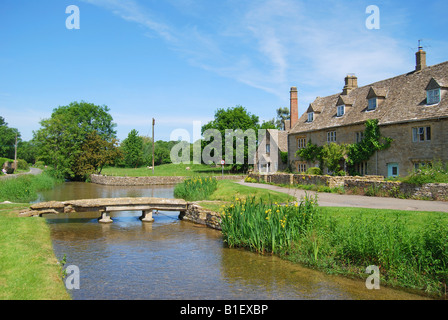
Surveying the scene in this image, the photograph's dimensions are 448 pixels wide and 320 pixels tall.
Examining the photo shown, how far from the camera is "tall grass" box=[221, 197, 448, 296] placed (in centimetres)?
847

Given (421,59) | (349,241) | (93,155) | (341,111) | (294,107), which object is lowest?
(349,241)

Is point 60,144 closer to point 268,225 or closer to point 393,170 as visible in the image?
point 393,170

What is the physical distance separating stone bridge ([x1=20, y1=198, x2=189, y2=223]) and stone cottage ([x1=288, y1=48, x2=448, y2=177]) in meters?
18.3

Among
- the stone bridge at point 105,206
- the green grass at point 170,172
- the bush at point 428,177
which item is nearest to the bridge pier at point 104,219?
the stone bridge at point 105,206

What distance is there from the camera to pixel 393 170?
91.3 ft

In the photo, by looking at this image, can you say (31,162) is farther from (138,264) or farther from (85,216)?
(138,264)

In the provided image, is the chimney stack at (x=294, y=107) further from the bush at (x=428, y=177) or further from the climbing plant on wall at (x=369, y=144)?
the bush at (x=428, y=177)

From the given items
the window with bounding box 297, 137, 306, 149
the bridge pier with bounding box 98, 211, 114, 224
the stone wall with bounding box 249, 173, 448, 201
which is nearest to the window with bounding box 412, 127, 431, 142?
the stone wall with bounding box 249, 173, 448, 201

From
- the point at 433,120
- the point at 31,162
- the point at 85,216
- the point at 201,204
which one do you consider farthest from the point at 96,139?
the point at 31,162

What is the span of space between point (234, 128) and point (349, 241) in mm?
53619

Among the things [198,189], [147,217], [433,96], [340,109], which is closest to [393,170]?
[433,96]

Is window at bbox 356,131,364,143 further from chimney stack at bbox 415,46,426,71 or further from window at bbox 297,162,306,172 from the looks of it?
window at bbox 297,162,306,172

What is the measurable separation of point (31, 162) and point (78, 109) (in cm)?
7167

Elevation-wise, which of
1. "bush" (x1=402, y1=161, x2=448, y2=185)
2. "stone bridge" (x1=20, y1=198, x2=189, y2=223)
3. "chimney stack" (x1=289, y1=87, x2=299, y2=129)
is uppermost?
"chimney stack" (x1=289, y1=87, x2=299, y2=129)
